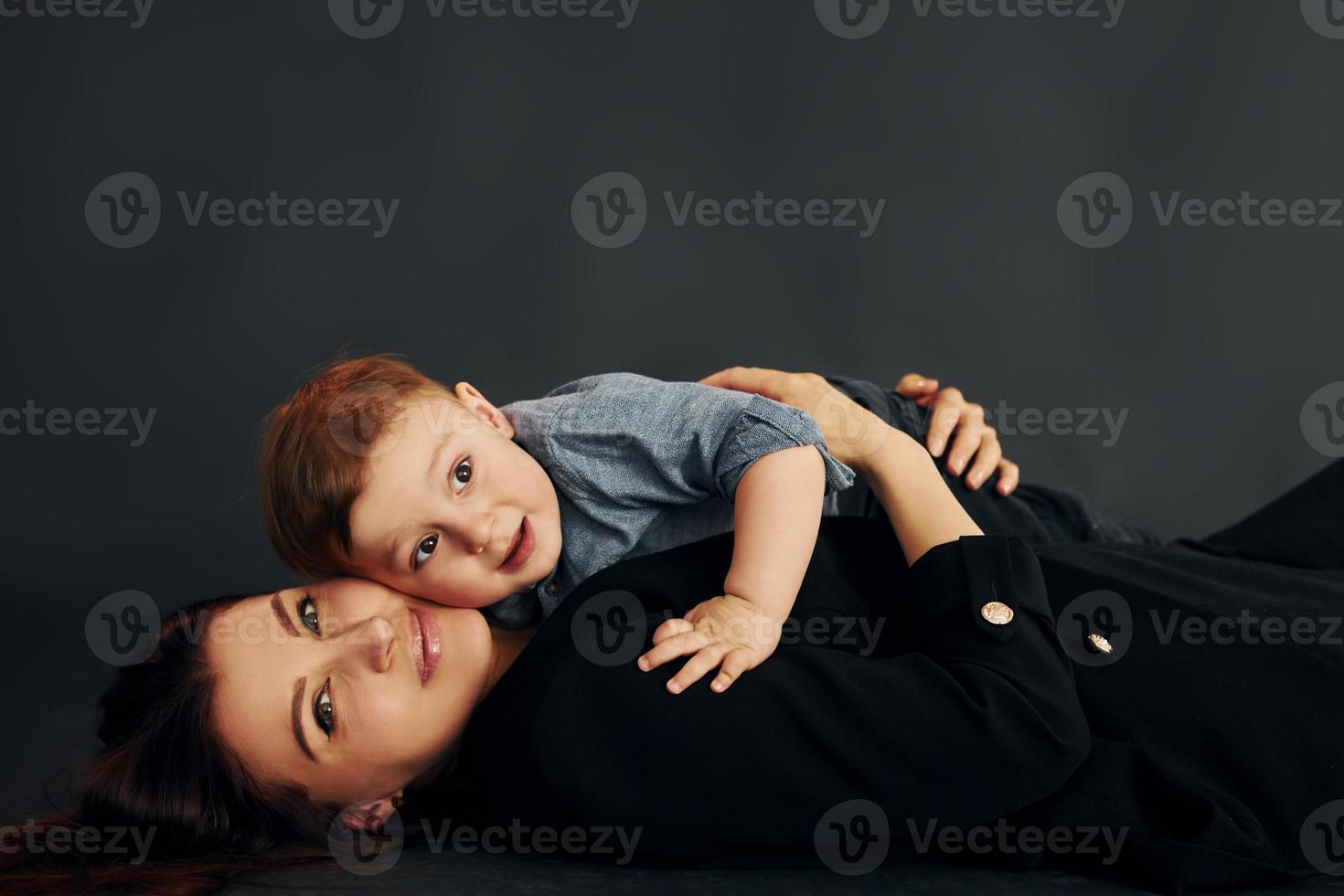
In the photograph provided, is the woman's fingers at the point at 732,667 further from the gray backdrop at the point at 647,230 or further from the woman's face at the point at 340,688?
the gray backdrop at the point at 647,230

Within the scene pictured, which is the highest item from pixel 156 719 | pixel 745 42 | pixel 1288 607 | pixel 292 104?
pixel 745 42

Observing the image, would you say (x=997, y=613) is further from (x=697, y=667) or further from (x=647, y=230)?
(x=647, y=230)

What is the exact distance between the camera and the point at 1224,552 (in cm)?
197

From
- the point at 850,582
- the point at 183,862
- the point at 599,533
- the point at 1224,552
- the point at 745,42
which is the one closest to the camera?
the point at 183,862

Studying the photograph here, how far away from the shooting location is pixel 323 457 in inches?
64.6

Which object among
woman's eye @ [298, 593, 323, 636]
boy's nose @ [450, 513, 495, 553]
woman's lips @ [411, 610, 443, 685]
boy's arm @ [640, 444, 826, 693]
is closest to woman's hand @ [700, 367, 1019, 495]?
boy's arm @ [640, 444, 826, 693]

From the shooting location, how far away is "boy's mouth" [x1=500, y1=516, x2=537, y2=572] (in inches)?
67.2

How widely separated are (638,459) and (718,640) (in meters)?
0.36

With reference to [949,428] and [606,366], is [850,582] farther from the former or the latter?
[606,366]

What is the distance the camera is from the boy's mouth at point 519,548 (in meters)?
1.71

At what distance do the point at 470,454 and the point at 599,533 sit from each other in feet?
0.75

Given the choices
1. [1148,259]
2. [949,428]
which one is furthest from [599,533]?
[1148,259]

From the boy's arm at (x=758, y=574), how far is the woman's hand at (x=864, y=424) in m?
0.19

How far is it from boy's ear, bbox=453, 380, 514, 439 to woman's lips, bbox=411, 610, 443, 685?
31 centimetres
